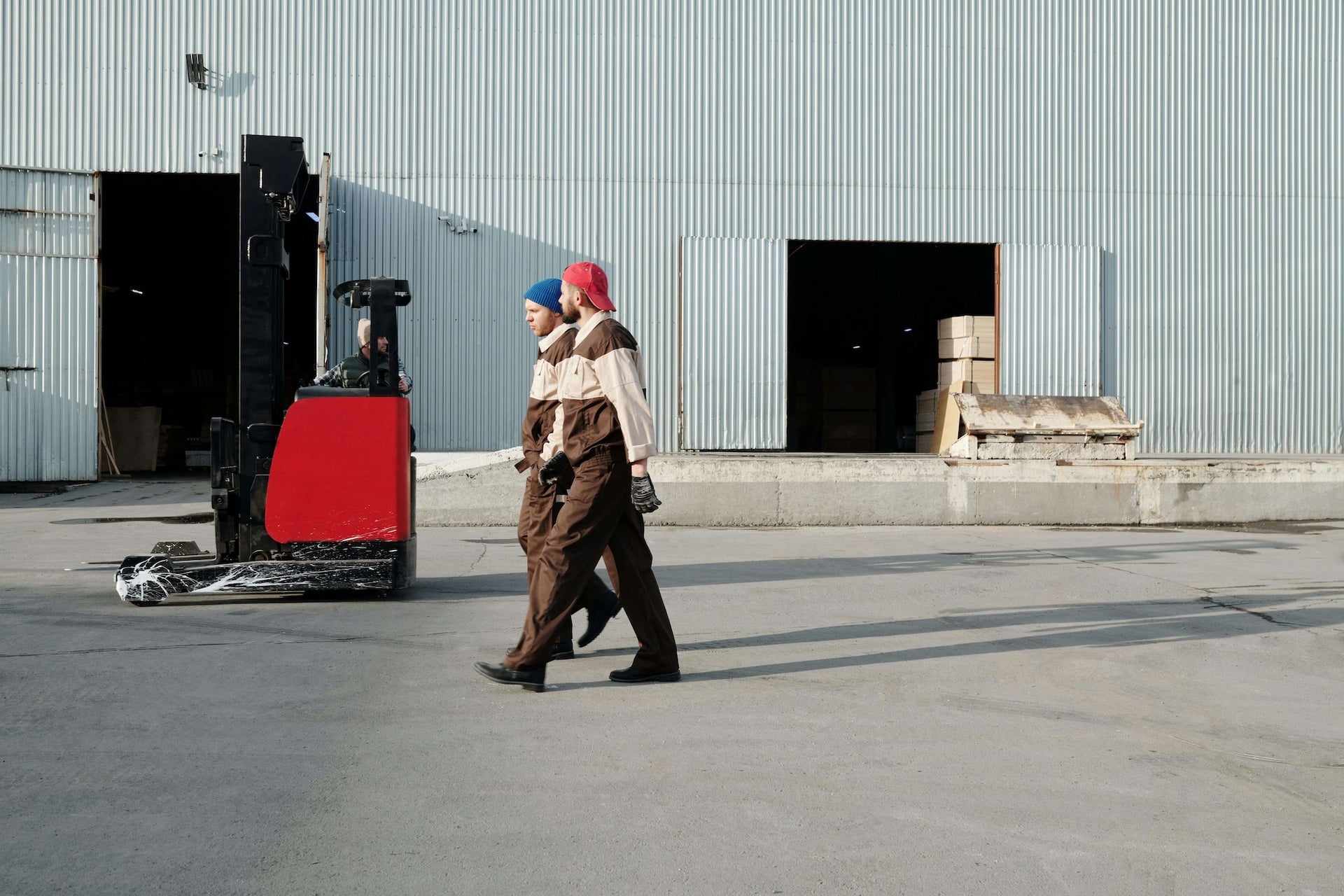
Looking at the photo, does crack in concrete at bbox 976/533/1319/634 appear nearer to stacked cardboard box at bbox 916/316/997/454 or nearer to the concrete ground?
the concrete ground

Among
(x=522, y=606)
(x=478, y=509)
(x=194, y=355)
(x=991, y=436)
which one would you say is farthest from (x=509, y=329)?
(x=194, y=355)

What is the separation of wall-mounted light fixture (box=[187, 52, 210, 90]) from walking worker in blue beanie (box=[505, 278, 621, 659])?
13.3m

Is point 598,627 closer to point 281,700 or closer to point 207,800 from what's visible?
point 281,700

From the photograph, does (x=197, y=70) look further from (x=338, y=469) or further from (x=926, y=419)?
(x=926, y=419)

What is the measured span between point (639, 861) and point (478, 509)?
33.1 feet

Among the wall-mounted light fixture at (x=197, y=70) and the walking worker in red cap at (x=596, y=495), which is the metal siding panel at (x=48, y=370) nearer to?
the wall-mounted light fixture at (x=197, y=70)

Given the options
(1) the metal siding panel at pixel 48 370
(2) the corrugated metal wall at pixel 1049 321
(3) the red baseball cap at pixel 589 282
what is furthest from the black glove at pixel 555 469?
(1) the metal siding panel at pixel 48 370

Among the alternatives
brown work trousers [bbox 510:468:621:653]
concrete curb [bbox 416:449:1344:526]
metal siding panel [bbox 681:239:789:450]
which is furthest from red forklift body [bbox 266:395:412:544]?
metal siding panel [bbox 681:239:789:450]

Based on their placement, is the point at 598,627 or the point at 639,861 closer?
the point at 639,861

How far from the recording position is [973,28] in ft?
57.3

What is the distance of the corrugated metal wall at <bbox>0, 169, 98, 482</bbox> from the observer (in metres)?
16.8

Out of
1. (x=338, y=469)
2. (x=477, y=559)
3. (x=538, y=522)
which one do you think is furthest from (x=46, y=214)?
(x=538, y=522)

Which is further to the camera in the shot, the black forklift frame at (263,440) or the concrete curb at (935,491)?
the concrete curb at (935,491)

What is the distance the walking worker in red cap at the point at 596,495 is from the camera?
4.74m
